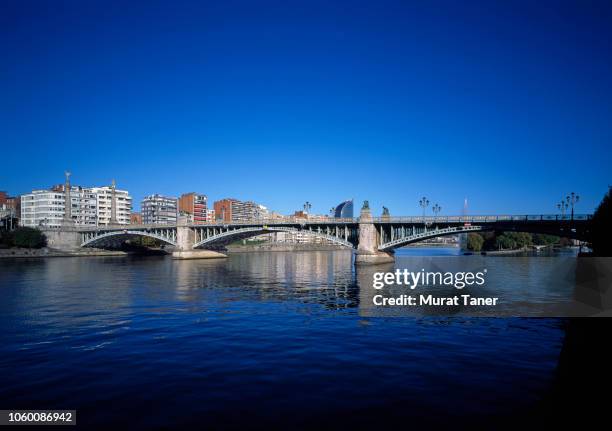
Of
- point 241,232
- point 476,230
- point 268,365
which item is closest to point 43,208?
point 241,232

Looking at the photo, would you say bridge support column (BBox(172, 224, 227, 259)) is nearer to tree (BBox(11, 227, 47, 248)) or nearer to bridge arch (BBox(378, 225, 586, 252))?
tree (BBox(11, 227, 47, 248))

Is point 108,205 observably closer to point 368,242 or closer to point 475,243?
point 368,242

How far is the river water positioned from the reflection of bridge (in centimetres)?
4743

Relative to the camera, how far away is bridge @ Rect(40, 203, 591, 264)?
7075 centimetres

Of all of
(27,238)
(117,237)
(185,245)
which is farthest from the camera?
(117,237)

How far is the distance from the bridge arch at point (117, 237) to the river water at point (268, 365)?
8695 cm

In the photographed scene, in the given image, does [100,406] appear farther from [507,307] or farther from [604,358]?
[507,307]

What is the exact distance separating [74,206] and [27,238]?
209 feet

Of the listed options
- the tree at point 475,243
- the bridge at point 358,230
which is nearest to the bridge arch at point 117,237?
the bridge at point 358,230

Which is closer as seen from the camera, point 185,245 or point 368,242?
point 368,242

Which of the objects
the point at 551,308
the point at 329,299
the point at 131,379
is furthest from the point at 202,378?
the point at 551,308

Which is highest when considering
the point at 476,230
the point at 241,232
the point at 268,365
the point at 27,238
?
the point at 241,232

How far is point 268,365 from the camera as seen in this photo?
1745cm

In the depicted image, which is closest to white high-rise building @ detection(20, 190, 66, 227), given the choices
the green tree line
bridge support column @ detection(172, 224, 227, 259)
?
the green tree line
